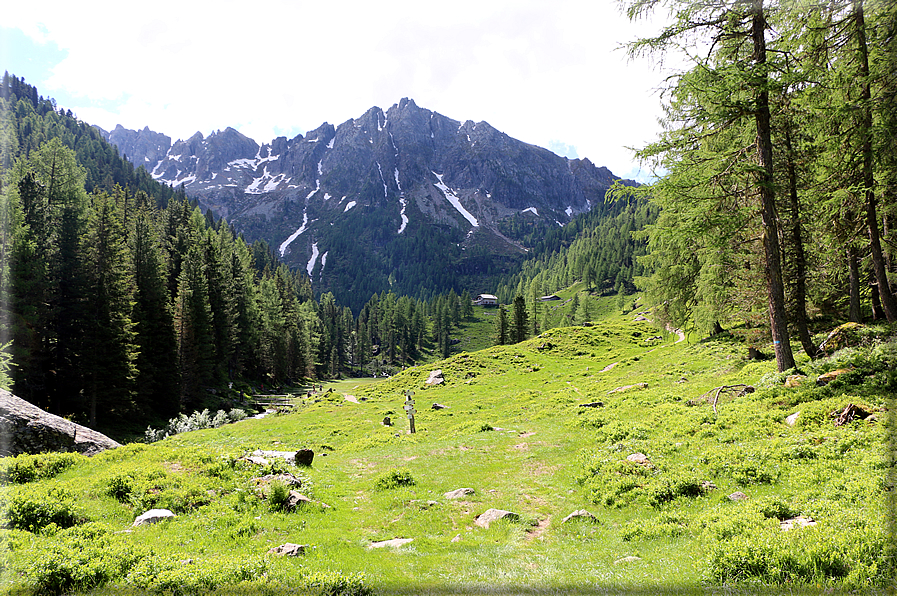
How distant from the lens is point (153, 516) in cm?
996

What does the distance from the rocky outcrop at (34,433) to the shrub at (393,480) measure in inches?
458

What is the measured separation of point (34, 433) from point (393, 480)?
13426mm

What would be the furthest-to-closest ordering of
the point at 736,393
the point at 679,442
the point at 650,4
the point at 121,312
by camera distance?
the point at 121,312 < the point at 736,393 < the point at 650,4 < the point at 679,442

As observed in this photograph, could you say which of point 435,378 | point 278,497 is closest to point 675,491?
point 278,497

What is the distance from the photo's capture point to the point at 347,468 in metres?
18.1

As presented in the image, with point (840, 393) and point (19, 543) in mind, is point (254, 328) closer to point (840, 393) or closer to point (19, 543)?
point (19, 543)

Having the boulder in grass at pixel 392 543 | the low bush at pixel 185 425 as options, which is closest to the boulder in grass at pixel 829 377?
the boulder in grass at pixel 392 543

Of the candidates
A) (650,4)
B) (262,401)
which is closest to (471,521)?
(650,4)

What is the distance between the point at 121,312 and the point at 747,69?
52436 mm

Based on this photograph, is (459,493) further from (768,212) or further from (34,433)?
(768,212)

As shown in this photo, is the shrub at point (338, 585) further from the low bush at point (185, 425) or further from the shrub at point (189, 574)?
the low bush at point (185, 425)

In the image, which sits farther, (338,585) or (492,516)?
(492,516)

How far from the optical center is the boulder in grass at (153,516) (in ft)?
31.9

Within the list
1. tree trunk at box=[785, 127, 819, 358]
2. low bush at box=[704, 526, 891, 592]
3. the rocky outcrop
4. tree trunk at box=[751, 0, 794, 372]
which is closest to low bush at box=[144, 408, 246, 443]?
the rocky outcrop
